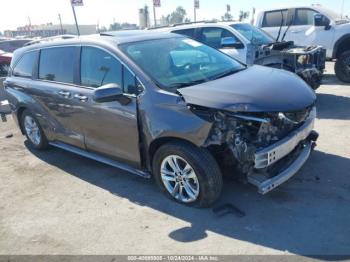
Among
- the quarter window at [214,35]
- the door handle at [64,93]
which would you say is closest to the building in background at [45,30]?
the quarter window at [214,35]

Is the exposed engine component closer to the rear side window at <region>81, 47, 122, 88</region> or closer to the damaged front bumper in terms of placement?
the damaged front bumper

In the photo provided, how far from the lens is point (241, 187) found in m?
4.48

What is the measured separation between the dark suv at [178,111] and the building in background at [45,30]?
56479 millimetres

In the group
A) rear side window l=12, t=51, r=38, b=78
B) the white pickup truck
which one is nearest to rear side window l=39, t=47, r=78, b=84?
rear side window l=12, t=51, r=38, b=78

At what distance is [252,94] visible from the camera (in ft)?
12.3

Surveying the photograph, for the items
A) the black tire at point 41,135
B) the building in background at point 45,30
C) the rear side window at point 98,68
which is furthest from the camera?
the building in background at point 45,30

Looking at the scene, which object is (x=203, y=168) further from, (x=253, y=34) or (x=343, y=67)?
(x=343, y=67)

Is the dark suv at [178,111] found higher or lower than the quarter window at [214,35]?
lower

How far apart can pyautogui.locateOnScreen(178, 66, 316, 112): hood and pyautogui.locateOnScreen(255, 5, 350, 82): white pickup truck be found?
233 inches

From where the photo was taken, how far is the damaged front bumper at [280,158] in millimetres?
3605

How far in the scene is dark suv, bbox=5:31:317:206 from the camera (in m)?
3.69

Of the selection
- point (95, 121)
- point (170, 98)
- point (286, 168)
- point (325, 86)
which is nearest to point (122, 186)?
point (95, 121)

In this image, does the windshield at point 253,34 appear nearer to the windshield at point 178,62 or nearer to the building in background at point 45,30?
the windshield at point 178,62

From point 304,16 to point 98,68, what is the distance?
8213 mm
